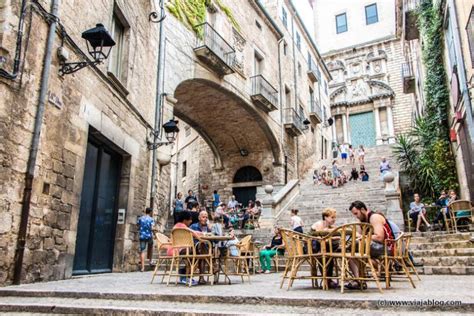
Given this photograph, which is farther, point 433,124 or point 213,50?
point 213,50

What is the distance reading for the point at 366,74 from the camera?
2945cm

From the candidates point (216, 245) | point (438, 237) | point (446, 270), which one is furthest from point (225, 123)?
point (446, 270)

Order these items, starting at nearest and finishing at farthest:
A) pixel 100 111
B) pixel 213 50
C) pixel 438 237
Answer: pixel 100 111
pixel 438 237
pixel 213 50

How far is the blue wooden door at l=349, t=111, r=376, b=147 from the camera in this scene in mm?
28625

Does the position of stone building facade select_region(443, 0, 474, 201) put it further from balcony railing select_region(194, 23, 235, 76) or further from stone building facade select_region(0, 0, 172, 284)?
stone building facade select_region(0, 0, 172, 284)

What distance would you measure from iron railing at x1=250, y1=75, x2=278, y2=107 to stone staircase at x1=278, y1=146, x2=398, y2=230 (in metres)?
4.09

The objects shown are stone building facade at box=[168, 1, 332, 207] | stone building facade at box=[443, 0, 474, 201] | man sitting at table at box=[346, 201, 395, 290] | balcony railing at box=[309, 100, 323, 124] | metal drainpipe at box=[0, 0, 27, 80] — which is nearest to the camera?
man sitting at table at box=[346, 201, 395, 290]

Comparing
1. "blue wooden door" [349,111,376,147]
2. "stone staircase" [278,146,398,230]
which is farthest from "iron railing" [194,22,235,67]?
"blue wooden door" [349,111,376,147]

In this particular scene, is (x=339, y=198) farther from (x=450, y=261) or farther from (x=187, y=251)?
(x=187, y=251)

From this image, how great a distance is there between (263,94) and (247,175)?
179 inches

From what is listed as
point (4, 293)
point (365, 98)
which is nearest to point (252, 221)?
point (4, 293)

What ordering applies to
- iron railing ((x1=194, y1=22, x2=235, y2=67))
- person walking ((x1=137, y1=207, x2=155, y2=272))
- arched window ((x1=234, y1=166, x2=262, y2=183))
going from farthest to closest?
1. arched window ((x1=234, y1=166, x2=262, y2=183))
2. iron railing ((x1=194, y1=22, x2=235, y2=67))
3. person walking ((x1=137, y1=207, x2=155, y2=272))

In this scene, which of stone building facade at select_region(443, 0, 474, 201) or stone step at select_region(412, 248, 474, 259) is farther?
stone building facade at select_region(443, 0, 474, 201)

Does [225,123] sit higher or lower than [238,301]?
higher
